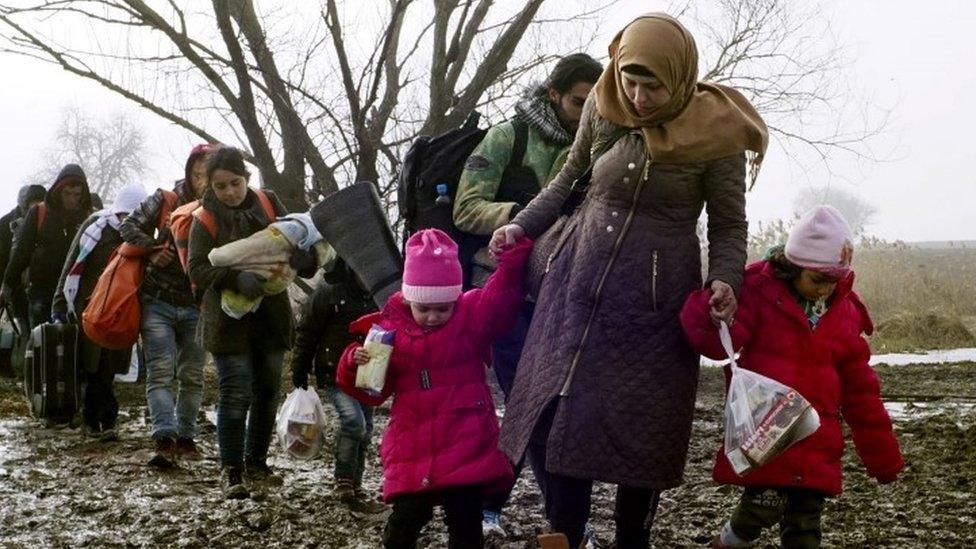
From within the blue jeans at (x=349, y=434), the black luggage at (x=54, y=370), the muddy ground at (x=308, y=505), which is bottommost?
the muddy ground at (x=308, y=505)

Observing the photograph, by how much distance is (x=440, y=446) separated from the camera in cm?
379

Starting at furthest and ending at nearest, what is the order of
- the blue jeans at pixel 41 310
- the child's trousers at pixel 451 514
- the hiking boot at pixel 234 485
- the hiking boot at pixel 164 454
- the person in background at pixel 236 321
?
the blue jeans at pixel 41 310
the hiking boot at pixel 164 454
the person in background at pixel 236 321
the hiking boot at pixel 234 485
the child's trousers at pixel 451 514

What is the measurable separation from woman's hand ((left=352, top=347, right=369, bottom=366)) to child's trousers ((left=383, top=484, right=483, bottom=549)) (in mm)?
474

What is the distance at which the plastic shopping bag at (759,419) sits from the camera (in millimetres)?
3344

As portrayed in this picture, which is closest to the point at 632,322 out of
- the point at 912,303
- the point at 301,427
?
the point at 301,427

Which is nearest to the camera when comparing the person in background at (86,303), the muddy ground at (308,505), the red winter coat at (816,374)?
the red winter coat at (816,374)

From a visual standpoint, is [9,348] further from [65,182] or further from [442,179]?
[442,179]

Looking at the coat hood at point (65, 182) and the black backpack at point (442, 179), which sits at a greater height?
the coat hood at point (65, 182)

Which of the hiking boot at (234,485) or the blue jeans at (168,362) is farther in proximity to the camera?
the blue jeans at (168,362)

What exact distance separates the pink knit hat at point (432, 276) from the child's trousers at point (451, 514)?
66 cm

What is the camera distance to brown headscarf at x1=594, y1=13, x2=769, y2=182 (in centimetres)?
337

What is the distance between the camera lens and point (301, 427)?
518cm

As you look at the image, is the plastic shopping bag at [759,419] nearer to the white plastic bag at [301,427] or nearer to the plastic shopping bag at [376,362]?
the plastic shopping bag at [376,362]

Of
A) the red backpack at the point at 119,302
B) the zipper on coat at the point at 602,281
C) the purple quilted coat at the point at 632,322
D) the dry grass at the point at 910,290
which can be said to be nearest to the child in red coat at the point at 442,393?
the purple quilted coat at the point at 632,322
